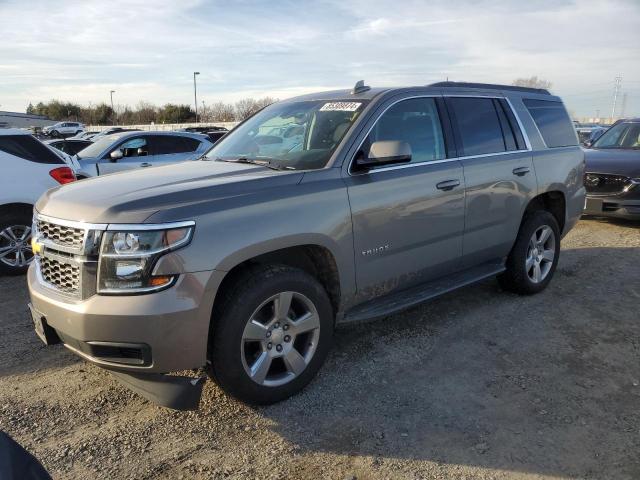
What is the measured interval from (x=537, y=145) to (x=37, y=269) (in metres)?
4.37

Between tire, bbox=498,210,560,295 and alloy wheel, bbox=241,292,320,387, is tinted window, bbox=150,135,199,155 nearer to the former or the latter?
tire, bbox=498,210,560,295

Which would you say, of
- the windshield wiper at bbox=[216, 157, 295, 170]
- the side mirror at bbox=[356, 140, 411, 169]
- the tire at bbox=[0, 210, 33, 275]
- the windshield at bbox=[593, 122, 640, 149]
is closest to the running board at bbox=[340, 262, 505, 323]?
the side mirror at bbox=[356, 140, 411, 169]

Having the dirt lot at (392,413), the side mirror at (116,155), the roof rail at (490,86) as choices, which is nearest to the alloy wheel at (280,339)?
the dirt lot at (392,413)

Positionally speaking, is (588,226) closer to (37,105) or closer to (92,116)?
(92,116)

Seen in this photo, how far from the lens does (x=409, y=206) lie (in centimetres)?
379

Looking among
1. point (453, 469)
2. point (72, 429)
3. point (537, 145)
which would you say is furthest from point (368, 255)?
point (537, 145)

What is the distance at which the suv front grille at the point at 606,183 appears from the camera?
782cm

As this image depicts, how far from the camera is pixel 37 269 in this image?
328 cm

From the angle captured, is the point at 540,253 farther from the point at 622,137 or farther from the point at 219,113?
the point at 219,113

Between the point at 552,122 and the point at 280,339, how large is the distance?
3.84 meters

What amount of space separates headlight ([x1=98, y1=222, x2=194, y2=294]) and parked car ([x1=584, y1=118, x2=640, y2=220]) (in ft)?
23.7

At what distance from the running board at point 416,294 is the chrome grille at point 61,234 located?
1723 millimetres

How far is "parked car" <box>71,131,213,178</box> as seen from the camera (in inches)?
380

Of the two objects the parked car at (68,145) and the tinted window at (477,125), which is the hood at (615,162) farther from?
the parked car at (68,145)
